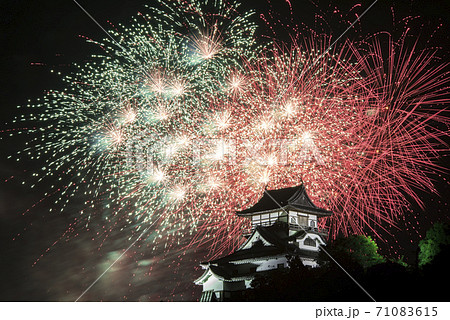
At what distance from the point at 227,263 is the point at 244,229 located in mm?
3875

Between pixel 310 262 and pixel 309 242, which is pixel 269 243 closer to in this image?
pixel 310 262

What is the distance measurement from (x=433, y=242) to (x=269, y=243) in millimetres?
12501

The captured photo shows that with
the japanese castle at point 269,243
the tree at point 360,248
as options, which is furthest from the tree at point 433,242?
the japanese castle at point 269,243

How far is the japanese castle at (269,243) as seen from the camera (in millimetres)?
29995

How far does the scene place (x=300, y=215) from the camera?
109 feet

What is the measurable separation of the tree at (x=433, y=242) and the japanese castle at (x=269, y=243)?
10323 mm

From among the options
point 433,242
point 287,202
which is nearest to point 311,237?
point 287,202

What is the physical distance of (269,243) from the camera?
1201 inches

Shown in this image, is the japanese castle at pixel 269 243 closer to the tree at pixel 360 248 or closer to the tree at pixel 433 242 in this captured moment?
the tree at pixel 360 248

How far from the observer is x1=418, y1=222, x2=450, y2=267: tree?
19609 millimetres

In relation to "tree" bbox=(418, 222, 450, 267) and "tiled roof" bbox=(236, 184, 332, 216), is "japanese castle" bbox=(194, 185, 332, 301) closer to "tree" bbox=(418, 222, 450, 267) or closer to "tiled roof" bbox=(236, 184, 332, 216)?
"tiled roof" bbox=(236, 184, 332, 216)

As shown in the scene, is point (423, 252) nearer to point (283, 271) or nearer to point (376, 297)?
point (376, 297)
